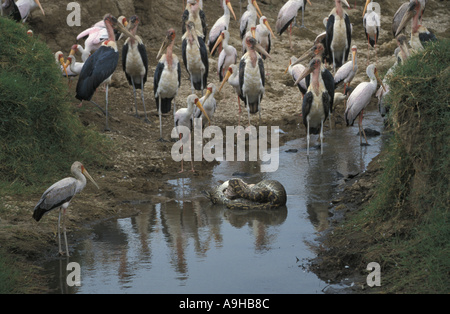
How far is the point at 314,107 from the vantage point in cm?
1024

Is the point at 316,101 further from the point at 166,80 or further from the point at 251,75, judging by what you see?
the point at 166,80

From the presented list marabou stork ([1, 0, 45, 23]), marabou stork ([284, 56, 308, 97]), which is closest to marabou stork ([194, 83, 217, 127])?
marabou stork ([284, 56, 308, 97])

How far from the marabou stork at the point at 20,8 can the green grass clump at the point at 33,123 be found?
6.76 feet

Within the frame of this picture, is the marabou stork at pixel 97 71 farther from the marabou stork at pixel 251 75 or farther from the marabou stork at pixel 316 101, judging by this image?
the marabou stork at pixel 316 101

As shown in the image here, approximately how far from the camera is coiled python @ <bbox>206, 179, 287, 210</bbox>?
7.73m

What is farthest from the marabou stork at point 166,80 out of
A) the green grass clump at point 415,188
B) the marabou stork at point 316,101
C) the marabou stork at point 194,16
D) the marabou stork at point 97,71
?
the green grass clump at point 415,188

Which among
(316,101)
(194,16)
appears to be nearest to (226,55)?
(194,16)

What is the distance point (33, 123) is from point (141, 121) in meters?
2.84

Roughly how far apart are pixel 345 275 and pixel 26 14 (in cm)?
875

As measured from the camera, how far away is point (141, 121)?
11328 mm

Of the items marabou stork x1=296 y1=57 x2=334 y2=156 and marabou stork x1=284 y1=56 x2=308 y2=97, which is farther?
marabou stork x1=284 y1=56 x2=308 y2=97

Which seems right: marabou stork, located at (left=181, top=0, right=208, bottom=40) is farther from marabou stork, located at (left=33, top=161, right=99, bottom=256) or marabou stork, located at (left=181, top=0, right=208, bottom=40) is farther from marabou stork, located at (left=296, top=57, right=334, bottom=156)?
marabou stork, located at (left=33, top=161, right=99, bottom=256)

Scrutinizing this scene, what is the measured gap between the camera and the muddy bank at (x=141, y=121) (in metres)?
6.83

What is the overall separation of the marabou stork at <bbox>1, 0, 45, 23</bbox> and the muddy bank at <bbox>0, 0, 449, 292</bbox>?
3.62 feet
